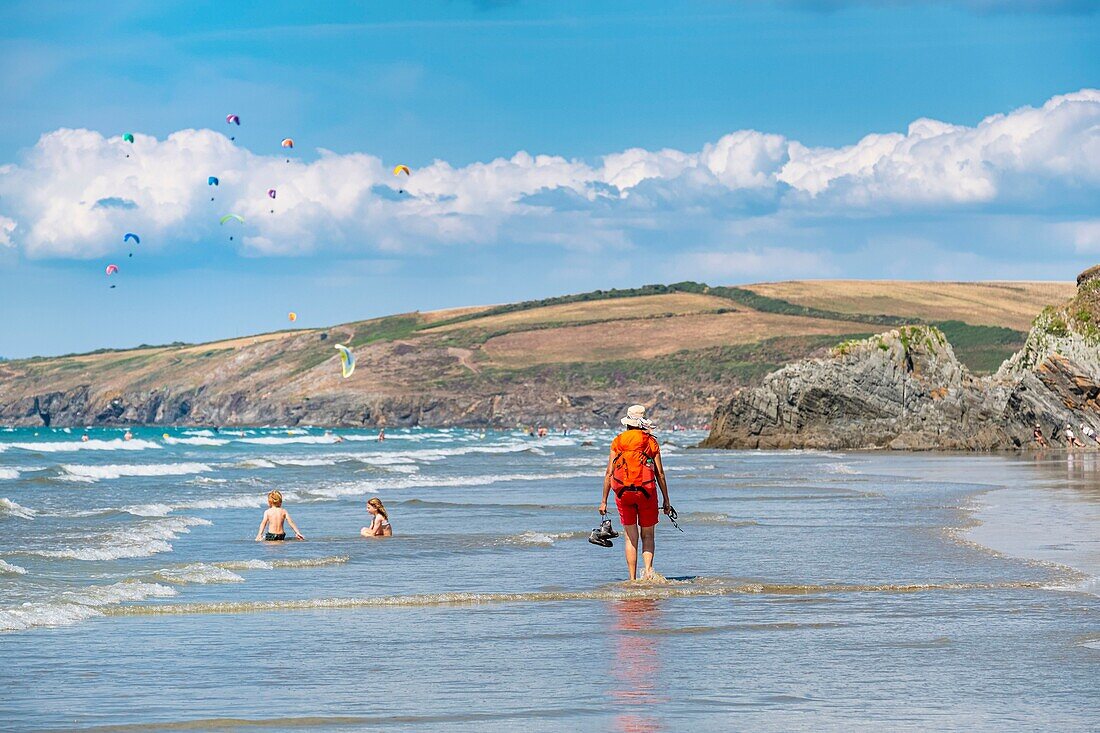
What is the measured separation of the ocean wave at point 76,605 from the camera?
1328cm

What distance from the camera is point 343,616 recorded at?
13.7 m

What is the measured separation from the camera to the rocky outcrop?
232 feet

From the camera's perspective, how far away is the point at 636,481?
1584 centimetres

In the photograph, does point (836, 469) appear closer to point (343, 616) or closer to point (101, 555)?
point (101, 555)

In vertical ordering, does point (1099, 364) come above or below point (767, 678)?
above

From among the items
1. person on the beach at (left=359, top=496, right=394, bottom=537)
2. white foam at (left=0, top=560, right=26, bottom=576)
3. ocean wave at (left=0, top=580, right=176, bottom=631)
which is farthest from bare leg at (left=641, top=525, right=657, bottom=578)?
person on the beach at (left=359, top=496, right=394, bottom=537)

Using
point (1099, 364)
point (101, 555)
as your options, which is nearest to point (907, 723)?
point (101, 555)

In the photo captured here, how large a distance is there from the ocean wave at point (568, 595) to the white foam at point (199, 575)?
215 centimetres

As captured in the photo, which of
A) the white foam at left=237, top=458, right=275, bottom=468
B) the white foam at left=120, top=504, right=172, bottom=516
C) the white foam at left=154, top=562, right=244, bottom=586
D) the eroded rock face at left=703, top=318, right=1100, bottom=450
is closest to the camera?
the white foam at left=154, top=562, right=244, bottom=586

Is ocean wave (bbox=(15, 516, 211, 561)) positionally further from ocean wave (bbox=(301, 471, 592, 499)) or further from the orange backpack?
ocean wave (bbox=(301, 471, 592, 499))

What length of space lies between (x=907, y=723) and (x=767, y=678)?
1.70 m

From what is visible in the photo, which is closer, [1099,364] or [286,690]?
[286,690]

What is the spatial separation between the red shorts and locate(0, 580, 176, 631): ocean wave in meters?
5.09

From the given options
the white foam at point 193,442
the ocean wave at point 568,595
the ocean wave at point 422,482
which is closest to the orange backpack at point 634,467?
the ocean wave at point 568,595
